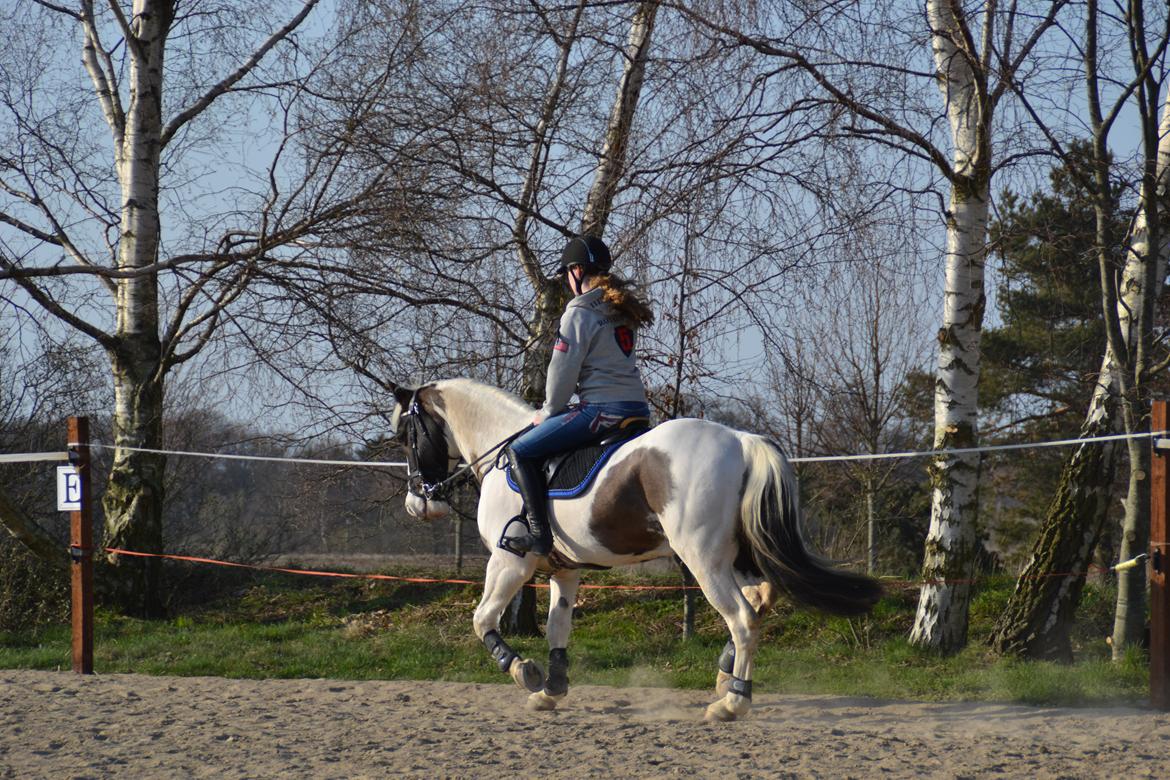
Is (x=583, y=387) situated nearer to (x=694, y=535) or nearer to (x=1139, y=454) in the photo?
(x=694, y=535)

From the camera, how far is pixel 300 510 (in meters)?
12.0

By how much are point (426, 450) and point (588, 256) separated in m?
1.60

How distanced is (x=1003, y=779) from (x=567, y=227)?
5.88 meters

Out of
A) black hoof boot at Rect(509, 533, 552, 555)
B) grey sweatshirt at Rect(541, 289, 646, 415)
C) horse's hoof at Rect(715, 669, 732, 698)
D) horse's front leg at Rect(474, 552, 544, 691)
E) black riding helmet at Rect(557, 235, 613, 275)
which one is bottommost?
horse's hoof at Rect(715, 669, 732, 698)

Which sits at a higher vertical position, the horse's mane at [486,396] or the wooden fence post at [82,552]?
the horse's mane at [486,396]

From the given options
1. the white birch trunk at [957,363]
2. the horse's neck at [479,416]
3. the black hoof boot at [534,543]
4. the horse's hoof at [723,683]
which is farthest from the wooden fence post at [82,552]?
the white birch trunk at [957,363]

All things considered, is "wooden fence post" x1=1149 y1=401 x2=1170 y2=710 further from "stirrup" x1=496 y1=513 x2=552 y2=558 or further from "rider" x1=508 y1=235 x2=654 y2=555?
"stirrup" x1=496 y1=513 x2=552 y2=558

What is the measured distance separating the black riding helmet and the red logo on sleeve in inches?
Result: 14.2

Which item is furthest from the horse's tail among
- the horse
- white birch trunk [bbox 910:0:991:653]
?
white birch trunk [bbox 910:0:991:653]

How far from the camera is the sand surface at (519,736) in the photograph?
4.87m

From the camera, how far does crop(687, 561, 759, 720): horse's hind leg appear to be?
576 centimetres

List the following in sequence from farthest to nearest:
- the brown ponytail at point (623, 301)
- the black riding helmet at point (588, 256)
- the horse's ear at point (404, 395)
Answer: the horse's ear at point (404, 395) < the black riding helmet at point (588, 256) < the brown ponytail at point (623, 301)

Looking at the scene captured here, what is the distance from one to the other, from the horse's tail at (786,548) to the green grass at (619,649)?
1.78 metres

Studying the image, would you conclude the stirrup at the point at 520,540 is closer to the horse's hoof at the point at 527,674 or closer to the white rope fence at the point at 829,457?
the horse's hoof at the point at 527,674
